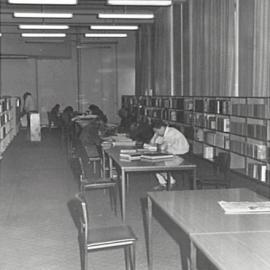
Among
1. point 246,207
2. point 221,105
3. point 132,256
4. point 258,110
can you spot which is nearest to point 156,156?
point 132,256

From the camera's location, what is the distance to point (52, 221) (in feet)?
19.8

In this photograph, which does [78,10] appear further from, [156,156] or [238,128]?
[156,156]

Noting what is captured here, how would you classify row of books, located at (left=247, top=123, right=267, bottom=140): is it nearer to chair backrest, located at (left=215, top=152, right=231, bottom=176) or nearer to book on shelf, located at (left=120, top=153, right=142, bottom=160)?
chair backrest, located at (left=215, top=152, right=231, bottom=176)

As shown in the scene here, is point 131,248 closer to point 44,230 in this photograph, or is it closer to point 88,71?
point 44,230

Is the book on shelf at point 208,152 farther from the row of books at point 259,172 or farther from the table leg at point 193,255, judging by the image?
the table leg at point 193,255

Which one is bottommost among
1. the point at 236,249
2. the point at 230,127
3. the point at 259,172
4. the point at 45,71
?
the point at 259,172

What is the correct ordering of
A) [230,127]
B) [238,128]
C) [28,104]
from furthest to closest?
[28,104] < [230,127] < [238,128]

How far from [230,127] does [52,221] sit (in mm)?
4583

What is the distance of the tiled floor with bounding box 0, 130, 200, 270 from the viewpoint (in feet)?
15.0

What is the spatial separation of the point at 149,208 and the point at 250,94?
5.27 m

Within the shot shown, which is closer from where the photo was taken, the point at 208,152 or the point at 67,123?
the point at 208,152

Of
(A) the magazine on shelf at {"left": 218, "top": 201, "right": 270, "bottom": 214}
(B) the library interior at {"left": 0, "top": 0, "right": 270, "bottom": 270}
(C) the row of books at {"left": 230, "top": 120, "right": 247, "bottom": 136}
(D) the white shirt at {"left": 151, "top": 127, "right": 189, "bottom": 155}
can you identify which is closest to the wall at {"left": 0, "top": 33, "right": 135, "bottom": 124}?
(B) the library interior at {"left": 0, "top": 0, "right": 270, "bottom": 270}

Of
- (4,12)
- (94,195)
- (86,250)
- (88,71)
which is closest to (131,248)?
(86,250)

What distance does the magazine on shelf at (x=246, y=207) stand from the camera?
10.8ft
